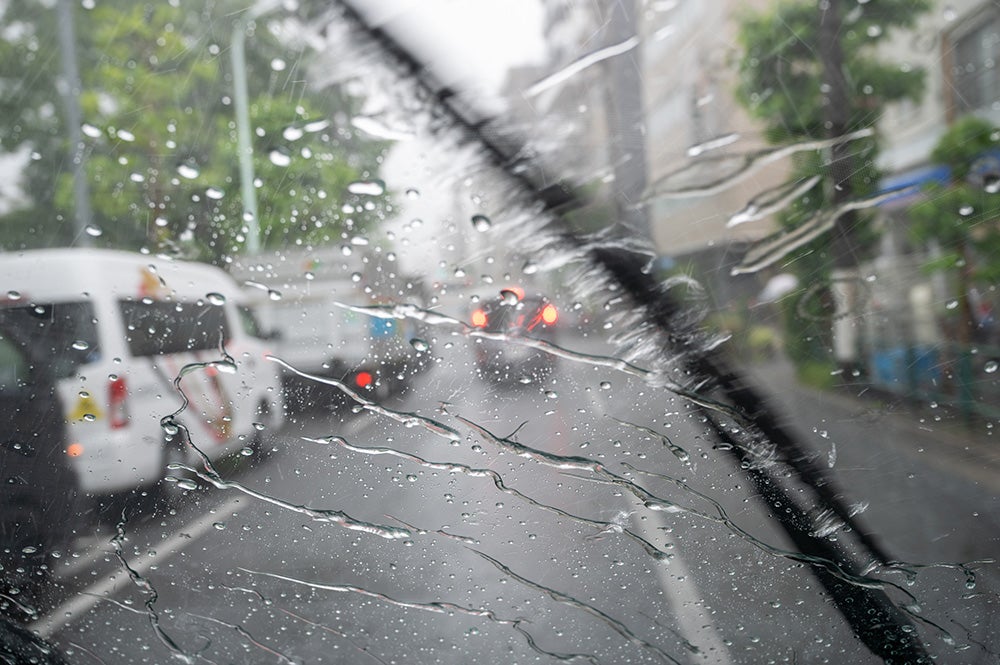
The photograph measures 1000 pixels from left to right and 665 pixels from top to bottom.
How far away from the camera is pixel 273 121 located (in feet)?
6.74

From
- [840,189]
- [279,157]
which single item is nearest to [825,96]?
[840,189]

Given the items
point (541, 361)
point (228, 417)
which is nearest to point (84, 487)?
point (228, 417)

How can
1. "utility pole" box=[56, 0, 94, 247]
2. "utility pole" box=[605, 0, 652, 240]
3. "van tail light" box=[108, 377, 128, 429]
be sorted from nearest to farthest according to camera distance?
"utility pole" box=[605, 0, 652, 240] → "utility pole" box=[56, 0, 94, 247] → "van tail light" box=[108, 377, 128, 429]

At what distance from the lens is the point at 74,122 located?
2129mm

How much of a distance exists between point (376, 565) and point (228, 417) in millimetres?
→ 526

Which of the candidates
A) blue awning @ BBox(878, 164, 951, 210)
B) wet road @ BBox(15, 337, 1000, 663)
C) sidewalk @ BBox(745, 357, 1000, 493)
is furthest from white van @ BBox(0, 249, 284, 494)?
blue awning @ BBox(878, 164, 951, 210)

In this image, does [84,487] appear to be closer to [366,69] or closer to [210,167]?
[210,167]

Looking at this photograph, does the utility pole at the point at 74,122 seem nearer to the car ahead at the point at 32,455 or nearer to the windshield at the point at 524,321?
the windshield at the point at 524,321

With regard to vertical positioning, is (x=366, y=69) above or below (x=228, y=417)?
above

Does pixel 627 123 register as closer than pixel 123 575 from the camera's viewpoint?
Yes

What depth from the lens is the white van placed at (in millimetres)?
2188

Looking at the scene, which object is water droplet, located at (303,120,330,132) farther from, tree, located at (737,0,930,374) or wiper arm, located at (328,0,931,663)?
tree, located at (737,0,930,374)

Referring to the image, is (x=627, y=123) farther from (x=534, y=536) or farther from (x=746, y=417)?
(x=534, y=536)

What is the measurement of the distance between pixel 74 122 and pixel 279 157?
51 centimetres
